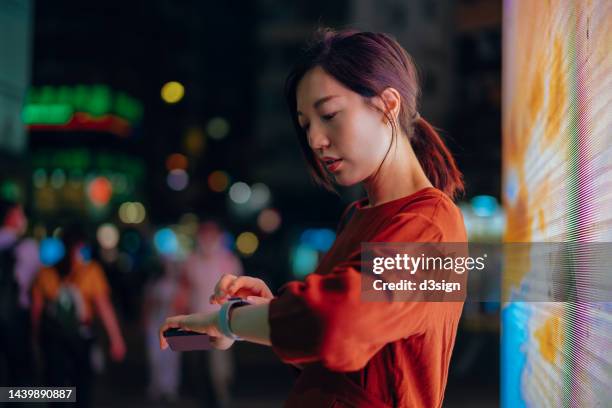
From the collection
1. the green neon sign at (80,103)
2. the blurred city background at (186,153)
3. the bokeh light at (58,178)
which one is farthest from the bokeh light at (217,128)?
the bokeh light at (58,178)

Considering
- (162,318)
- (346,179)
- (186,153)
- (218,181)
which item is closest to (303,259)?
(186,153)

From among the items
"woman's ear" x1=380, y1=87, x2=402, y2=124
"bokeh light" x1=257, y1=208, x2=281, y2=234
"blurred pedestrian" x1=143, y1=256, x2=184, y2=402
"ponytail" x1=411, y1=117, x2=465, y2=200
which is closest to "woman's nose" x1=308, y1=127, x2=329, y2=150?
"woman's ear" x1=380, y1=87, x2=402, y2=124

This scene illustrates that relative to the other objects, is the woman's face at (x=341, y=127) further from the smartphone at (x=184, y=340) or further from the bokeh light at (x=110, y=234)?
the bokeh light at (x=110, y=234)

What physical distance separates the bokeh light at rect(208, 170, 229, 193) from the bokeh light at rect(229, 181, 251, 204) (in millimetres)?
2085

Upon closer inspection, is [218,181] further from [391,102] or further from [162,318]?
[391,102]

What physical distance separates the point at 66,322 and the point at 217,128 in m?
32.5

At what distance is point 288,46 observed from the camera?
4344 cm

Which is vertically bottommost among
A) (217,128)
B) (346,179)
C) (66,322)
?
(66,322)

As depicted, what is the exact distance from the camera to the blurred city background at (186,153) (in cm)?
707

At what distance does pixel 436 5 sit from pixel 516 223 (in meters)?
11.3

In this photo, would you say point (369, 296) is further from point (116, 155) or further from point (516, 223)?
point (116, 155)

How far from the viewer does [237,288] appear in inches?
72.9

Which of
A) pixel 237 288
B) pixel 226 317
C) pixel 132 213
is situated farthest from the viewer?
pixel 132 213

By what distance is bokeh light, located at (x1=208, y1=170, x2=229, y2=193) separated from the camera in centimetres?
3584
